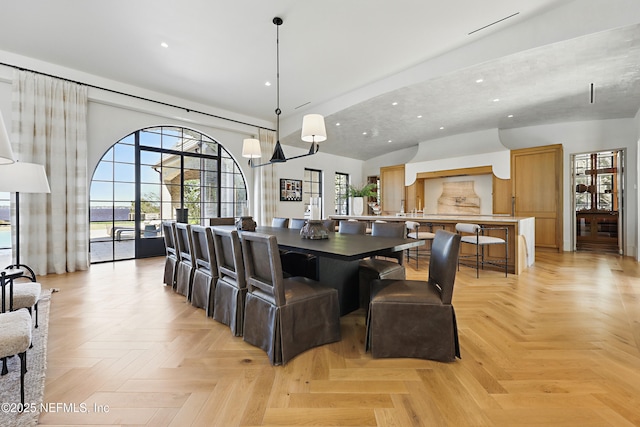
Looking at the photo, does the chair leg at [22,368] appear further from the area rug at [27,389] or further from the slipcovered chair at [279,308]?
the slipcovered chair at [279,308]

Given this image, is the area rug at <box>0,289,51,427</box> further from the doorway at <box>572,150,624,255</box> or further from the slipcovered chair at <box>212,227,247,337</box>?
the doorway at <box>572,150,624,255</box>

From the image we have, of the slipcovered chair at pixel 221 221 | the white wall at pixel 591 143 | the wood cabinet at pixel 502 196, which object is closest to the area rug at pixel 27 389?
the slipcovered chair at pixel 221 221

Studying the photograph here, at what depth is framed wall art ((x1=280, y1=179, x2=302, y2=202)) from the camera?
734cm

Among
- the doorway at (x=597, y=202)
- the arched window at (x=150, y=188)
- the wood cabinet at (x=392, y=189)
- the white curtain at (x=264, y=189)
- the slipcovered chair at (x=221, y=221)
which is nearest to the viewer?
the slipcovered chair at (x=221, y=221)

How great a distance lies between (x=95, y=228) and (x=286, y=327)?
15.8 feet

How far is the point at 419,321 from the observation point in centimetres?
175

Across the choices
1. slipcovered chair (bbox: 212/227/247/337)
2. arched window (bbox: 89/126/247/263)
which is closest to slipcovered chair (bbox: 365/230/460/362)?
slipcovered chair (bbox: 212/227/247/337)

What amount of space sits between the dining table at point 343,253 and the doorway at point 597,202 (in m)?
6.65

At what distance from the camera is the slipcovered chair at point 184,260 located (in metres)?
2.87

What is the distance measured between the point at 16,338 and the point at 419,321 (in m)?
2.06

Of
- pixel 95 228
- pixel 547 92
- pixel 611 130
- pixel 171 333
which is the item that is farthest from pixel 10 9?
pixel 611 130

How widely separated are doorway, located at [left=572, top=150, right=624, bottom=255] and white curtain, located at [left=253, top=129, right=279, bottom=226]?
22.8 ft

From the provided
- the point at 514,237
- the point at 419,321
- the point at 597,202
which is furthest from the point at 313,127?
the point at 597,202

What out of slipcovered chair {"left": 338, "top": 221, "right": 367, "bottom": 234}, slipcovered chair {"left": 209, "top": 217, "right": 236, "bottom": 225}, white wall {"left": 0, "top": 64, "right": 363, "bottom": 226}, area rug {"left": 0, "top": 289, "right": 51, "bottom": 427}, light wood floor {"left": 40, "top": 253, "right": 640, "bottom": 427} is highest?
white wall {"left": 0, "top": 64, "right": 363, "bottom": 226}
